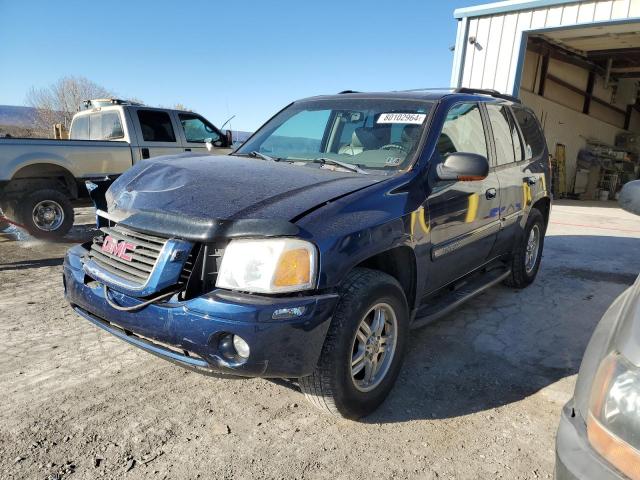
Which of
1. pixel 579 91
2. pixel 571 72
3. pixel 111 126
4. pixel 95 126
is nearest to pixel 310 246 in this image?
pixel 111 126

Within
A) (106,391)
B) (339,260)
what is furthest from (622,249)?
(106,391)

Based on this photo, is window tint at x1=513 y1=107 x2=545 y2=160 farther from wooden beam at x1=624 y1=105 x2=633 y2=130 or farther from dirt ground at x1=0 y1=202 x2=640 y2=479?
wooden beam at x1=624 y1=105 x2=633 y2=130

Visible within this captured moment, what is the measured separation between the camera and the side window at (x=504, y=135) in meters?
3.97

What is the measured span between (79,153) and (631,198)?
21.7ft

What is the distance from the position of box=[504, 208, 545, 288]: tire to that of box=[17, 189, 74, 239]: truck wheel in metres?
5.80

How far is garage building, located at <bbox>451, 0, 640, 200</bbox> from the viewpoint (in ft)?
34.3

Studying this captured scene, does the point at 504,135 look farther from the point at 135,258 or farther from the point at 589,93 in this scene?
the point at 589,93

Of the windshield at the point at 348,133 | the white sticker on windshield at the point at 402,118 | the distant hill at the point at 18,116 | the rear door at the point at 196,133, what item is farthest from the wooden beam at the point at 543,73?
the distant hill at the point at 18,116

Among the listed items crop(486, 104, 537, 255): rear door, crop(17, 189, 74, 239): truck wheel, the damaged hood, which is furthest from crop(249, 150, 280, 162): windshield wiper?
crop(17, 189, 74, 239): truck wheel

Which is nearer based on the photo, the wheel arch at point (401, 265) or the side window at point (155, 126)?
the wheel arch at point (401, 265)

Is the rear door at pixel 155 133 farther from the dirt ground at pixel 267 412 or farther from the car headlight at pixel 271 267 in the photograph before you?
the car headlight at pixel 271 267

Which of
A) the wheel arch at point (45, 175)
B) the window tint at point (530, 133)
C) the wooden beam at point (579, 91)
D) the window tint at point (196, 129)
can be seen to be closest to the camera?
the window tint at point (530, 133)

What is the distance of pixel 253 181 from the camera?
2.65 m

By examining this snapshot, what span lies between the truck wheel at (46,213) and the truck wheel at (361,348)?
5435 millimetres
